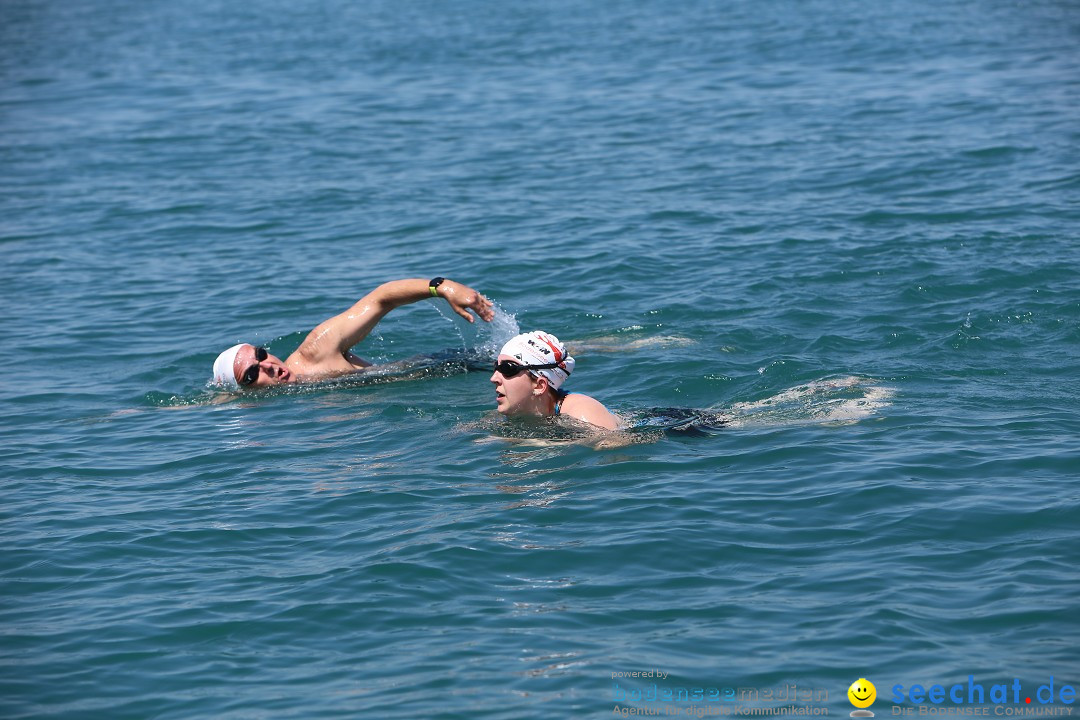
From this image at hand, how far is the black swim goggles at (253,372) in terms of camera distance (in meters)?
13.3

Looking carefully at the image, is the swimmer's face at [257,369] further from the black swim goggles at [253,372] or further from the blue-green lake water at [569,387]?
the blue-green lake water at [569,387]

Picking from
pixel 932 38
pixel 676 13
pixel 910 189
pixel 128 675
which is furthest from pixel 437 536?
pixel 676 13

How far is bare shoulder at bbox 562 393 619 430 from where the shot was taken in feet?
35.1

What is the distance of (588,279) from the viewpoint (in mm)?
16406

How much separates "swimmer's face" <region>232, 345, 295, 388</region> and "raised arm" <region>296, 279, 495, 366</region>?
286 mm

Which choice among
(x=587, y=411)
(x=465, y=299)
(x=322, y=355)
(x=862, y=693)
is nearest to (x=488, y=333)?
(x=322, y=355)

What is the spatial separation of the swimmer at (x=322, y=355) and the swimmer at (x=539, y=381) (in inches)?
81.8

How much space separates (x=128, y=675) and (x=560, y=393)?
448 cm

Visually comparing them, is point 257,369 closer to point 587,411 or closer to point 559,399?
point 559,399

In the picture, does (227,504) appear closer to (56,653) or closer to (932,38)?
(56,653)

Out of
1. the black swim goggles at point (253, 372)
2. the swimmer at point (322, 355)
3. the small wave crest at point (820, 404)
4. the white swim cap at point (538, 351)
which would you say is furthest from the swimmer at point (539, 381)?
the black swim goggles at point (253, 372)

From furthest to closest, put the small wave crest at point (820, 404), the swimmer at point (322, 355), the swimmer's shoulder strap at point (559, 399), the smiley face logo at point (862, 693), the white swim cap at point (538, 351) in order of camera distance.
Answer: the swimmer at point (322, 355), the small wave crest at point (820, 404), the swimmer's shoulder strap at point (559, 399), the white swim cap at point (538, 351), the smiley face logo at point (862, 693)

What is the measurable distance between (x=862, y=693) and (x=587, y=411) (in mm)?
4190

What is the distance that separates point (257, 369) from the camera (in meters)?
13.4
